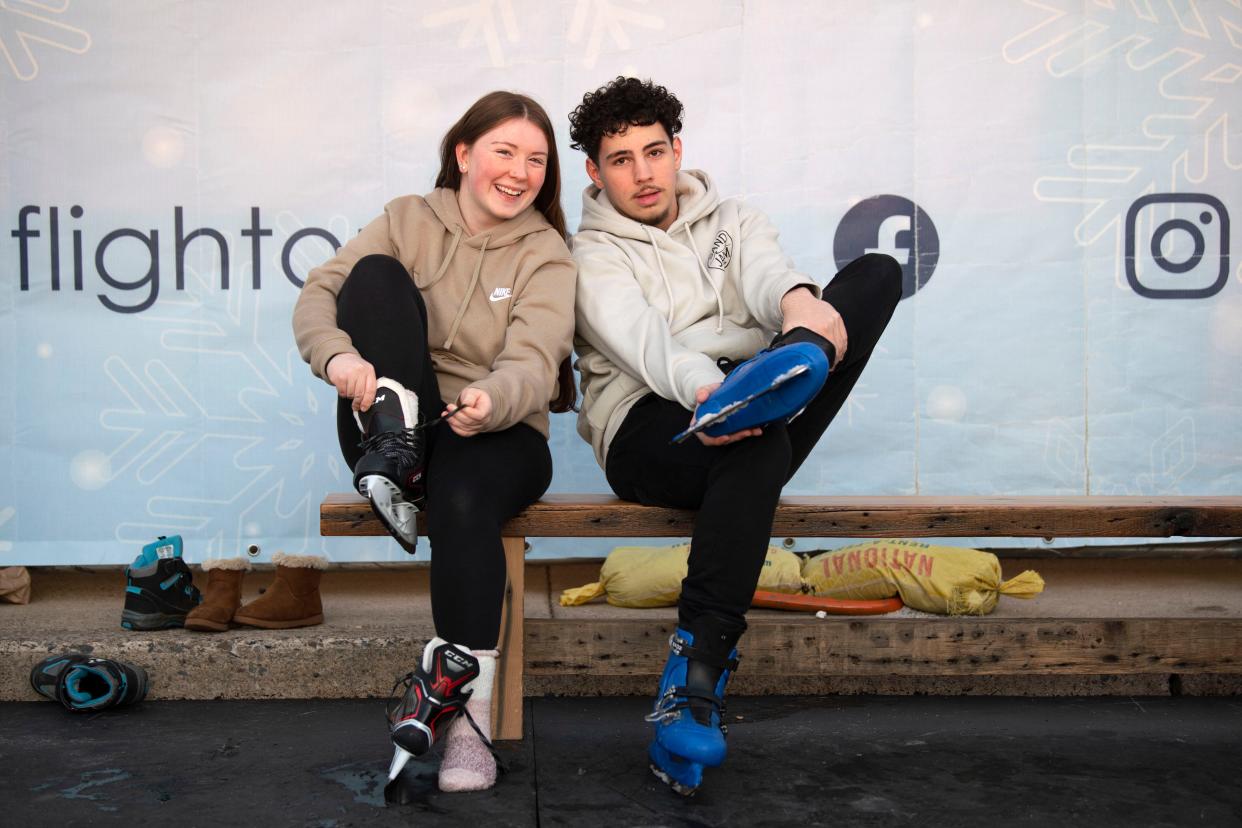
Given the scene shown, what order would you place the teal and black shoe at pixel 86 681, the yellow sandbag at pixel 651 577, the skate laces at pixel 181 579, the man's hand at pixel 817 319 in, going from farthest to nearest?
the yellow sandbag at pixel 651 577
the skate laces at pixel 181 579
the teal and black shoe at pixel 86 681
the man's hand at pixel 817 319

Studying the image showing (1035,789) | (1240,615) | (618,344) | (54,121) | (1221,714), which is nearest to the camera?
(1035,789)

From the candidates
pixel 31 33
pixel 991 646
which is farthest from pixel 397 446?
pixel 31 33

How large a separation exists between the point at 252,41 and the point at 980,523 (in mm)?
2299

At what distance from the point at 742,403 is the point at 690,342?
58 cm

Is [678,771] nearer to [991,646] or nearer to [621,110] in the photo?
[991,646]

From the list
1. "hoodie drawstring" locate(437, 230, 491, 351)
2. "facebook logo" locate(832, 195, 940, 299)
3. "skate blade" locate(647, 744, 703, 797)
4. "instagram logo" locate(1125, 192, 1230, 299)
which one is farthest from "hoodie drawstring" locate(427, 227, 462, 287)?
"instagram logo" locate(1125, 192, 1230, 299)

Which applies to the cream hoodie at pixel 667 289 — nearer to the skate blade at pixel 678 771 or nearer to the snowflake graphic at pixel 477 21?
the skate blade at pixel 678 771

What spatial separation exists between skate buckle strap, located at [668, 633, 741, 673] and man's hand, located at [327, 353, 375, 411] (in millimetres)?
694

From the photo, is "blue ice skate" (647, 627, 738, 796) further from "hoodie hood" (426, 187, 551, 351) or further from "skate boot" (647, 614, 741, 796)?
"hoodie hood" (426, 187, 551, 351)

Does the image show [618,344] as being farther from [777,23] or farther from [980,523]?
[777,23]

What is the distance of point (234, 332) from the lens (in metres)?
3.33

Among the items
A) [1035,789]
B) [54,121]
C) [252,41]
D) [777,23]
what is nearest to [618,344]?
[1035,789]

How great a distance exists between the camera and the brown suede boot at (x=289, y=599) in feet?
9.36

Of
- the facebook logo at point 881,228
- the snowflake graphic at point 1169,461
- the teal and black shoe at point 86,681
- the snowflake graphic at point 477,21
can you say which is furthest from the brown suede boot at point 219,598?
the snowflake graphic at point 1169,461
